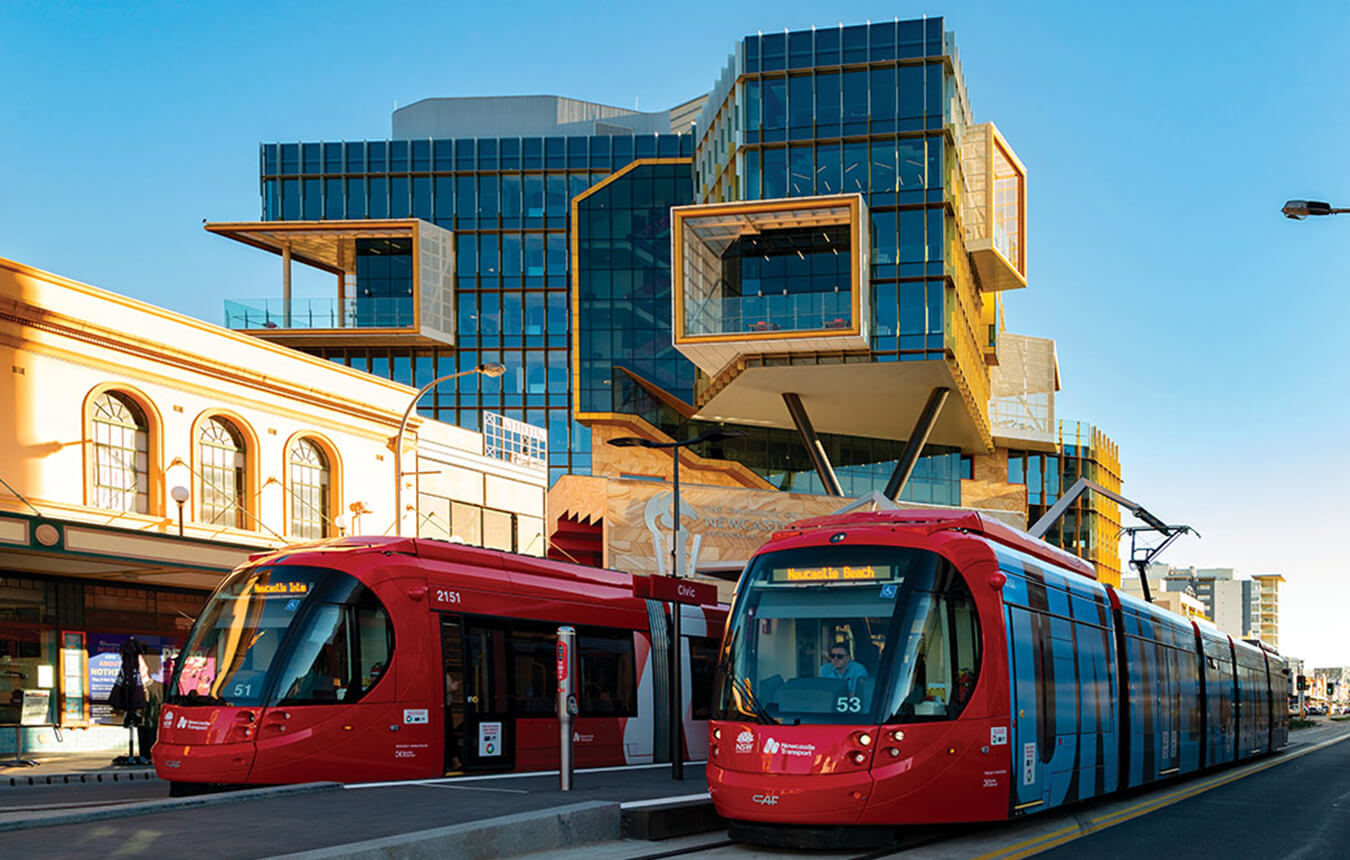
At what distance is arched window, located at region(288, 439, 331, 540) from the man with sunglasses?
2557cm

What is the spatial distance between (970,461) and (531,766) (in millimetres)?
65426

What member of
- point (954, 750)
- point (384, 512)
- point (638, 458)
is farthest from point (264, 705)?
point (638, 458)

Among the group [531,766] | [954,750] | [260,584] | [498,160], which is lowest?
[531,766]

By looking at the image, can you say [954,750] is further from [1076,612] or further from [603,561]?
[603,561]

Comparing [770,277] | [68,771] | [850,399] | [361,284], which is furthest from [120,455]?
[361,284]

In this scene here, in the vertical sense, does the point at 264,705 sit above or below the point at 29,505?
below

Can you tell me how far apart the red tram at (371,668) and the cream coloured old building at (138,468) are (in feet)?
31.1

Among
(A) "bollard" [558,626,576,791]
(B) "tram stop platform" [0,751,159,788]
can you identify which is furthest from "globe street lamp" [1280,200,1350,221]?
(B) "tram stop platform" [0,751,159,788]

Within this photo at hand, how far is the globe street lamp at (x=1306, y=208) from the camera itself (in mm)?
15453

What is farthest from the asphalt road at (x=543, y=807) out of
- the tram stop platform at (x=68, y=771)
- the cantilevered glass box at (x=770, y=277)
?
the cantilevered glass box at (x=770, y=277)

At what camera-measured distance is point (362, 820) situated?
12.6 meters

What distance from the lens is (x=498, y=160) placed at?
273 ft

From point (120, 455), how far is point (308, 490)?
22.1 ft

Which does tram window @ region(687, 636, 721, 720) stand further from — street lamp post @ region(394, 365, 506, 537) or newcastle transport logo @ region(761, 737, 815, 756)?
newcastle transport logo @ region(761, 737, 815, 756)
